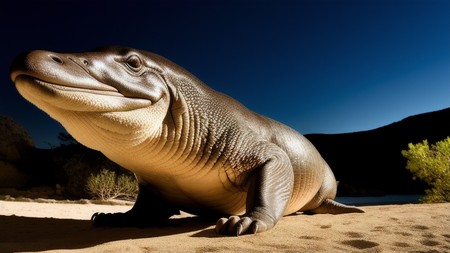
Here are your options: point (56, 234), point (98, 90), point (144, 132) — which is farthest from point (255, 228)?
point (56, 234)

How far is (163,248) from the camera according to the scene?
7.65 feet

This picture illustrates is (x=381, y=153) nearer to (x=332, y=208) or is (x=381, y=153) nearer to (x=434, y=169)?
(x=434, y=169)

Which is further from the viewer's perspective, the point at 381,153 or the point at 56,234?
the point at 381,153

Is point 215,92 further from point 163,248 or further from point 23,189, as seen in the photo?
point 23,189

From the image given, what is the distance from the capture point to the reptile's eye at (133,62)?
293cm

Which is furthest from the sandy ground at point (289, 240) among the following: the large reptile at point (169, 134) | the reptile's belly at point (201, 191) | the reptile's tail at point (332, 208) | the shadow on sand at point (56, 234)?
the reptile's tail at point (332, 208)

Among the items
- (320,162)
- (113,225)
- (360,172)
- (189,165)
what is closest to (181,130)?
(189,165)

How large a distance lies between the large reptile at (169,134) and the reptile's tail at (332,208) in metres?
0.80

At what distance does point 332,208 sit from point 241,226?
2.83 metres

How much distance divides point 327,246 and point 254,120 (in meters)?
1.86

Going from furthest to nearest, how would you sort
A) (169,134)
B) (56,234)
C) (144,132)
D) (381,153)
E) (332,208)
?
1. (381,153)
2. (332,208)
3. (56,234)
4. (169,134)
5. (144,132)

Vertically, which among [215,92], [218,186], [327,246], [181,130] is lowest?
[327,246]

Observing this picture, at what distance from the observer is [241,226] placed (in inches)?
104

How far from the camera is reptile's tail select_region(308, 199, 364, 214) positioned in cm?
502
